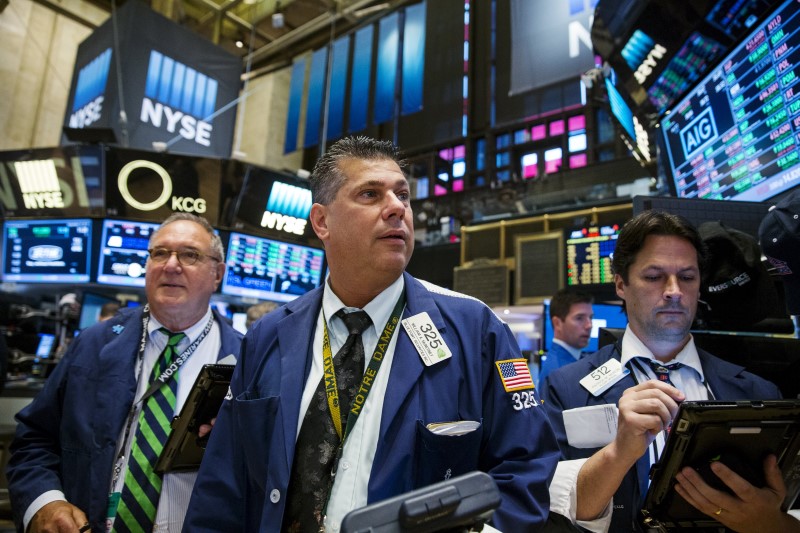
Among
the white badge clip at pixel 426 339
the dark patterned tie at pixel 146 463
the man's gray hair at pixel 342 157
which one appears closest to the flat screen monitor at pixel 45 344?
the dark patterned tie at pixel 146 463

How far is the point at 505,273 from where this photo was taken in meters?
6.98

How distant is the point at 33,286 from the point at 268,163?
810cm

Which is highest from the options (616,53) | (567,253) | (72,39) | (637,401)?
(72,39)

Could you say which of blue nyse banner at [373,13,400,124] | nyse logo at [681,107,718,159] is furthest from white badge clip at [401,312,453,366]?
blue nyse banner at [373,13,400,124]

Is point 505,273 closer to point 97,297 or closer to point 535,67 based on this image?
point 535,67

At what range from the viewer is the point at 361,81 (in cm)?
795

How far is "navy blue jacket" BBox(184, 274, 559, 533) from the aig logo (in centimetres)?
397

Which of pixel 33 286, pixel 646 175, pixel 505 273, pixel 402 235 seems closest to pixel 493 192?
pixel 646 175

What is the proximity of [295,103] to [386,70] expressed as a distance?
203 cm

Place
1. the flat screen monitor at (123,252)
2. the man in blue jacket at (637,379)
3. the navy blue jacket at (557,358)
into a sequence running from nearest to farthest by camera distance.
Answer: the man in blue jacket at (637,379)
the navy blue jacket at (557,358)
the flat screen monitor at (123,252)

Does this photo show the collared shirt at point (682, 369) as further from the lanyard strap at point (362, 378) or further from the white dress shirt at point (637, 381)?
the lanyard strap at point (362, 378)

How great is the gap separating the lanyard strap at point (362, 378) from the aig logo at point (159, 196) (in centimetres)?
413

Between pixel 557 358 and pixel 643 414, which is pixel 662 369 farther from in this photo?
pixel 557 358

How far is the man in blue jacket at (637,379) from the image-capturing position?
4.67ft
